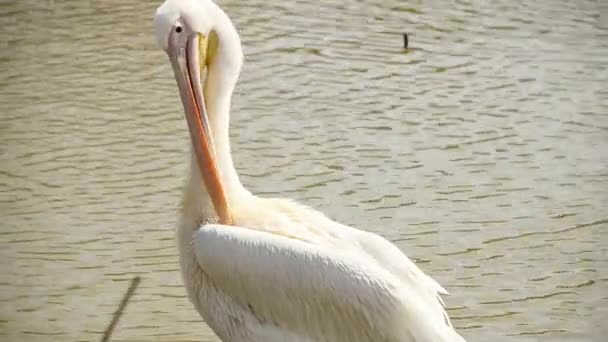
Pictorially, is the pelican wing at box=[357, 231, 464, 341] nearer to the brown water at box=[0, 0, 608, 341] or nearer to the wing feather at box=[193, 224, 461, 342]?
the wing feather at box=[193, 224, 461, 342]

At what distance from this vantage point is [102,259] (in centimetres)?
296

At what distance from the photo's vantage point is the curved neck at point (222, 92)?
7.66 feet

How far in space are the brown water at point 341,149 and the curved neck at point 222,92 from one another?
2.05 ft

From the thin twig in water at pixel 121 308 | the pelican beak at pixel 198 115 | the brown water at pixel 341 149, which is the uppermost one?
the pelican beak at pixel 198 115

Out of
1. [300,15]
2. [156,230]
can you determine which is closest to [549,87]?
[300,15]

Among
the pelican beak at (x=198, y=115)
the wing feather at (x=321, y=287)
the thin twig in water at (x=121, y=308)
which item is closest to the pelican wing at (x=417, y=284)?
the wing feather at (x=321, y=287)

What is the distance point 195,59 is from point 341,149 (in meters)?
1.11

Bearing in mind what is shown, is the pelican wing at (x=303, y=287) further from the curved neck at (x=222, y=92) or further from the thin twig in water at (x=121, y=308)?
the thin twig in water at (x=121, y=308)

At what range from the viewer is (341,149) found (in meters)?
3.30

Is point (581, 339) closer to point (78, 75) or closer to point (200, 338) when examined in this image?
point (200, 338)

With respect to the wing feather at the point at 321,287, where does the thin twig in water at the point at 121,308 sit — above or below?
below

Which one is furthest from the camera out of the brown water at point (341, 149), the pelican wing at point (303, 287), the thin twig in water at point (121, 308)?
the brown water at point (341, 149)

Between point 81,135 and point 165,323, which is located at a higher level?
point 81,135

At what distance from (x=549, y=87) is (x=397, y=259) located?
1505mm
